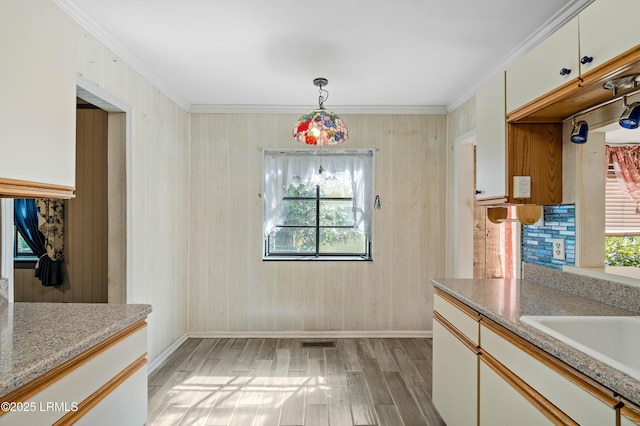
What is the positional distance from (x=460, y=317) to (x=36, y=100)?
7.24 ft

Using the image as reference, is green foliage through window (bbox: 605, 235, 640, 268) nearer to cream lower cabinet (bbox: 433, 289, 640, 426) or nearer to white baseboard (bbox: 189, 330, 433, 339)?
cream lower cabinet (bbox: 433, 289, 640, 426)

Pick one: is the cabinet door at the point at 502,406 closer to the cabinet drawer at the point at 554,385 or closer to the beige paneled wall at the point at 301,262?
the cabinet drawer at the point at 554,385

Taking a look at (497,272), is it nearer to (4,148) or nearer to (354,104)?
(354,104)

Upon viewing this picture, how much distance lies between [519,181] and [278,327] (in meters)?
2.89

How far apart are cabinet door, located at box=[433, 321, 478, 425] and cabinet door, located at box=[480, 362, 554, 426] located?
8 cm

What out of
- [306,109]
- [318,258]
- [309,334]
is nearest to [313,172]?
[306,109]

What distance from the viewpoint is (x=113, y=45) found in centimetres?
246

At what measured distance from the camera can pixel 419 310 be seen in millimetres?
3959

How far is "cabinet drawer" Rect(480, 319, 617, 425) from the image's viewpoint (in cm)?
99

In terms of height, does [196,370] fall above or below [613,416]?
below

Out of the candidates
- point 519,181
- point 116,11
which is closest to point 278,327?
point 519,181

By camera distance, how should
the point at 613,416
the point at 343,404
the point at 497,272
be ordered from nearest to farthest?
the point at 613,416 < the point at 343,404 < the point at 497,272

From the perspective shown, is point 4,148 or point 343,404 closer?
point 4,148

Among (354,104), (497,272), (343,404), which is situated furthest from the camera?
(497,272)
